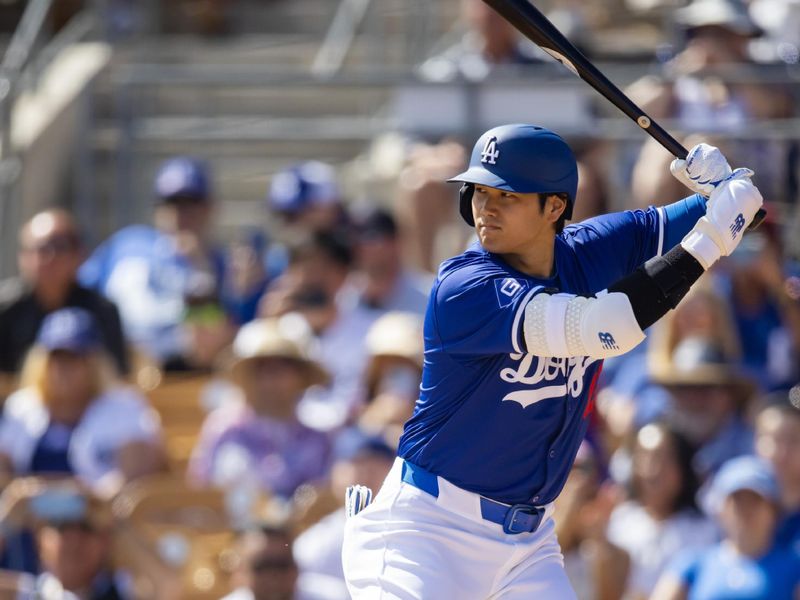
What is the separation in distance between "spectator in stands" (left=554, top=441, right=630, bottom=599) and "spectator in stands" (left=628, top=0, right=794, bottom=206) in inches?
72.9

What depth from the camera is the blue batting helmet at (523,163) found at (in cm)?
420

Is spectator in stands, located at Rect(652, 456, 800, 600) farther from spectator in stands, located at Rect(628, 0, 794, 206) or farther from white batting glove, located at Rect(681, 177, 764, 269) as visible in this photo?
white batting glove, located at Rect(681, 177, 764, 269)

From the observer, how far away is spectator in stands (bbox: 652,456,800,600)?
6406mm

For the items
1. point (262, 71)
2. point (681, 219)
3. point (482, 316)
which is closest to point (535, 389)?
point (482, 316)

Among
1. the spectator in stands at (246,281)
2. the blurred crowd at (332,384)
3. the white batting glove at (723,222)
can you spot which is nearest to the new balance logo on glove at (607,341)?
the white batting glove at (723,222)

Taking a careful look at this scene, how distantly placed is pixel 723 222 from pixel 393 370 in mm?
3338

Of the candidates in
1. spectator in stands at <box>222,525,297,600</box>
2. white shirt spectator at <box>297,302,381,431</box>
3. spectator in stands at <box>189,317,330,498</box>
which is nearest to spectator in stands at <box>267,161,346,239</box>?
white shirt spectator at <box>297,302,381,431</box>

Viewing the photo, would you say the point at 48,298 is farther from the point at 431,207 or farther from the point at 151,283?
the point at 431,207

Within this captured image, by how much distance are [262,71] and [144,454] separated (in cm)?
403

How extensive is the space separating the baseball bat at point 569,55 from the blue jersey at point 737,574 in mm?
2286

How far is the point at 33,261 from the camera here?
26.6ft

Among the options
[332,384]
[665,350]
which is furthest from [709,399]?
[332,384]

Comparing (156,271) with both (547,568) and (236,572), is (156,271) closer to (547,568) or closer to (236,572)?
(236,572)

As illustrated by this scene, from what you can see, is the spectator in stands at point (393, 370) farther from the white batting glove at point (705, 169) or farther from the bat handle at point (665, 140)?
the white batting glove at point (705, 169)
